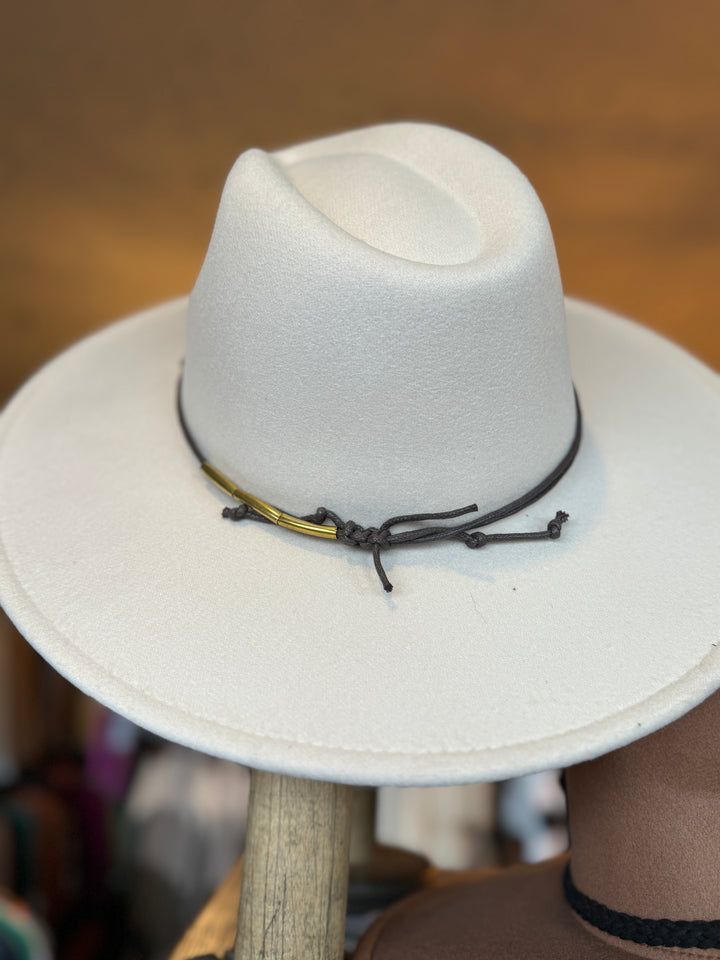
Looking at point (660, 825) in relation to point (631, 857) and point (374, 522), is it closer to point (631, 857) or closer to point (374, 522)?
point (631, 857)

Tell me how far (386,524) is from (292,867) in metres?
0.27

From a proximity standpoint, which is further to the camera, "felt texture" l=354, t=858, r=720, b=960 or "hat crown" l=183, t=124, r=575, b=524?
"felt texture" l=354, t=858, r=720, b=960

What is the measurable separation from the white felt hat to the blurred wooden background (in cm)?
78

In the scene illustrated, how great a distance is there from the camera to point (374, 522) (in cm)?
69

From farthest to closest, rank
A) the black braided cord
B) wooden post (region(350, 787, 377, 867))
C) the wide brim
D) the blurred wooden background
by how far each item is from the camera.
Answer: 1. the blurred wooden background
2. wooden post (region(350, 787, 377, 867))
3. the black braided cord
4. the wide brim

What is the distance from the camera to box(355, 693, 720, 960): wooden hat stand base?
71cm

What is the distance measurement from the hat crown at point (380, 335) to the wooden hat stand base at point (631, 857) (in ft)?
0.82

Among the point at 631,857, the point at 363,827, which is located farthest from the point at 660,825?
the point at 363,827

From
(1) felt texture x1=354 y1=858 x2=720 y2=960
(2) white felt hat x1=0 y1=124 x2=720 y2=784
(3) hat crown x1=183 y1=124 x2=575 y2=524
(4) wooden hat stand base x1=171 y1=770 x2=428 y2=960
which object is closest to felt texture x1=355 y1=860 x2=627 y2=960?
(1) felt texture x1=354 y1=858 x2=720 y2=960

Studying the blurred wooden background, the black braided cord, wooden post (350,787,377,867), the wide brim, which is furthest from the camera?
the blurred wooden background

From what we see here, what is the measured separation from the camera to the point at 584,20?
142 cm

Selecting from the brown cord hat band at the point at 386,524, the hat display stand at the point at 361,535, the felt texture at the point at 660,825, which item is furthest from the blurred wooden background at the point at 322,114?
the felt texture at the point at 660,825

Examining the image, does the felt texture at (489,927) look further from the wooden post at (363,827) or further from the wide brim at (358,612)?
the wide brim at (358,612)

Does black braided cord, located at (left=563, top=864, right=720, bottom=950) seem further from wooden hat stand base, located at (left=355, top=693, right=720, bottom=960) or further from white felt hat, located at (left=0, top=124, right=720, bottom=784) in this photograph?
white felt hat, located at (left=0, top=124, right=720, bottom=784)
